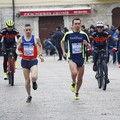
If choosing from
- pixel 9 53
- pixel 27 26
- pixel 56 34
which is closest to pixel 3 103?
pixel 27 26

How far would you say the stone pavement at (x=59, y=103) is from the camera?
10.5 meters

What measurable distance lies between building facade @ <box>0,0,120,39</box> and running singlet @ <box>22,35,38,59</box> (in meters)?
27.6

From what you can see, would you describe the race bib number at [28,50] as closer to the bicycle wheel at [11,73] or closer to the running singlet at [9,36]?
the bicycle wheel at [11,73]

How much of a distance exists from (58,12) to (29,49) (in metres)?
27.9

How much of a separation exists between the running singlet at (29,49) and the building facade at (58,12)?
27.6m

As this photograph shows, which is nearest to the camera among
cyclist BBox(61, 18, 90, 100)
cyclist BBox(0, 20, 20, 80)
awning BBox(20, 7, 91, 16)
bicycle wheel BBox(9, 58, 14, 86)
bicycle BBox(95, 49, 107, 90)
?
cyclist BBox(61, 18, 90, 100)

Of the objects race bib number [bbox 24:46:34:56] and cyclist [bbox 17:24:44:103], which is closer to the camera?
cyclist [bbox 17:24:44:103]

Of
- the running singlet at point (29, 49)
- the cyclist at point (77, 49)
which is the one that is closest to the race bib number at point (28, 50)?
the running singlet at point (29, 49)

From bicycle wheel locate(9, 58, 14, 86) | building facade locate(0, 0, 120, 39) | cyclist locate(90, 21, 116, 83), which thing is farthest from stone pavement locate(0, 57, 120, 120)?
building facade locate(0, 0, 120, 39)

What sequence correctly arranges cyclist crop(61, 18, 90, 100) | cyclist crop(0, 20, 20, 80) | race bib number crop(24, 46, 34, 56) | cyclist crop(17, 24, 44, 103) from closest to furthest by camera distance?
cyclist crop(17, 24, 44, 103) < race bib number crop(24, 46, 34, 56) < cyclist crop(61, 18, 90, 100) < cyclist crop(0, 20, 20, 80)

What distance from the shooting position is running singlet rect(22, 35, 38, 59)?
42.0 feet

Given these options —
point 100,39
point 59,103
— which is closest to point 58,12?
point 100,39

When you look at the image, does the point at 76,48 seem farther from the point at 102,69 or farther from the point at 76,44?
the point at 102,69

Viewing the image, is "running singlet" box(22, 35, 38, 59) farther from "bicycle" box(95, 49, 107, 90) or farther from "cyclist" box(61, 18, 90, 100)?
"bicycle" box(95, 49, 107, 90)
